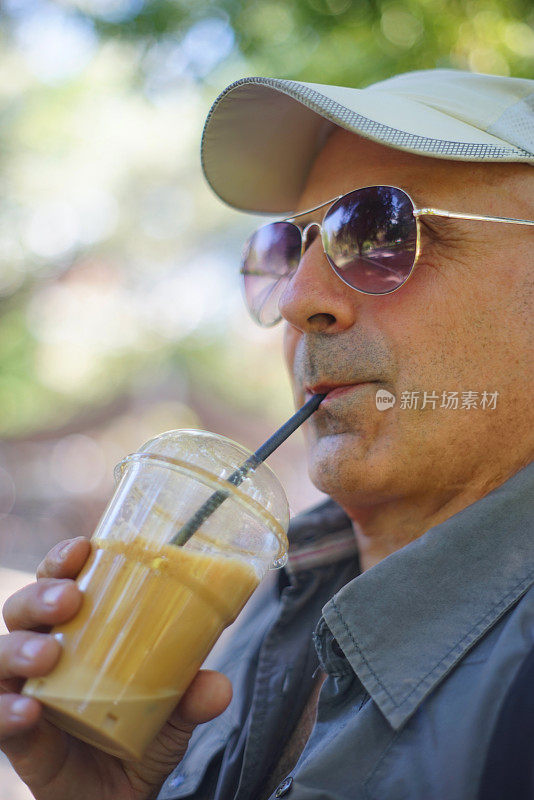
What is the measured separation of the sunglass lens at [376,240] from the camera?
1.51 m

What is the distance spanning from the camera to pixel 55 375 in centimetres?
947

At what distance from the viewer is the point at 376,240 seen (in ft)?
5.03

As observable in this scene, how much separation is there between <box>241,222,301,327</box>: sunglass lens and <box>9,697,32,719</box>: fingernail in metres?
1.25

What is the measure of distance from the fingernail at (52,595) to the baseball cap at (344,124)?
1088 mm

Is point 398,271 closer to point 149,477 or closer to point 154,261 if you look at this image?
point 149,477

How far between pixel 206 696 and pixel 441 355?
2.77 ft

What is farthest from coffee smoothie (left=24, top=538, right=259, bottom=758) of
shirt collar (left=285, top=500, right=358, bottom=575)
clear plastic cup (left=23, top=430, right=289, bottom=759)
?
shirt collar (left=285, top=500, right=358, bottom=575)

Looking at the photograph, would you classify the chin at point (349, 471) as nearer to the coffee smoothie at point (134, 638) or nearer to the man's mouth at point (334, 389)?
the man's mouth at point (334, 389)

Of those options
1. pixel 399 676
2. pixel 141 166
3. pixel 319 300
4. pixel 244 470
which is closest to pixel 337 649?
pixel 399 676

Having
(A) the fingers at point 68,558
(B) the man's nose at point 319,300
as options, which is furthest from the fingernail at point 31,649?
(B) the man's nose at point 319,300

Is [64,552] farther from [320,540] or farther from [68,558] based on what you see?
[320,540]

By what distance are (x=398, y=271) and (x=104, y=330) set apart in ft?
27.4

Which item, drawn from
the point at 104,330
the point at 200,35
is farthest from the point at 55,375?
the point at 200,35

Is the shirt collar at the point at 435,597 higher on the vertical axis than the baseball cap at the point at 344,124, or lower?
lower
